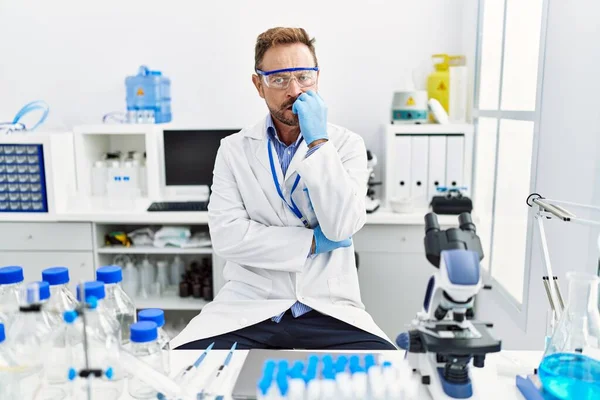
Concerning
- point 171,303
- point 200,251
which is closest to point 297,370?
point 200,251

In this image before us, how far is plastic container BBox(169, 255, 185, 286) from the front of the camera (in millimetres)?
2996

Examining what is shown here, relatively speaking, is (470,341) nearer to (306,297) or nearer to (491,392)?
(491,392)

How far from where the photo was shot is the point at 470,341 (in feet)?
3.11

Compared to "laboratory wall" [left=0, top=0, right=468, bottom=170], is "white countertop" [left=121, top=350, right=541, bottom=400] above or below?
below

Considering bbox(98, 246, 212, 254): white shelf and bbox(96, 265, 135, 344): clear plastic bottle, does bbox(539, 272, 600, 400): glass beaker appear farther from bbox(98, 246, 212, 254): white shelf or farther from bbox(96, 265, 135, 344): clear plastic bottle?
bbox(98, 246, 212, 254): white shelf

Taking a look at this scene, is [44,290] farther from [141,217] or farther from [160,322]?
[141,217]

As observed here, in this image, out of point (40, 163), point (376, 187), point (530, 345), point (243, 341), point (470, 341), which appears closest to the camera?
point (470, 341)

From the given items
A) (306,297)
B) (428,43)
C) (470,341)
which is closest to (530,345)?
(306,297)

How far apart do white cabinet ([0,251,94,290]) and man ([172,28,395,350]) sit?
1210mm

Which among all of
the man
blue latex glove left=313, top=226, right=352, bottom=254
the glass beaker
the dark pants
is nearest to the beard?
the man

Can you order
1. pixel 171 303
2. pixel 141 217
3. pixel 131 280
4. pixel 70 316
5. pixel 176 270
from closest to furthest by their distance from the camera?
1. pixel 70 316
2. pixel 141 217
3. pixel 171 303
4. pixel 131 280
5. pixel 176 270

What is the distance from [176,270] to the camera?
3.00 m

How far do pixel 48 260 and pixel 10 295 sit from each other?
175 centimetres

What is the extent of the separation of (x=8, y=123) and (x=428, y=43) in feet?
7.98
